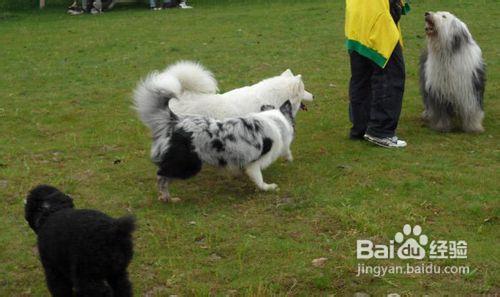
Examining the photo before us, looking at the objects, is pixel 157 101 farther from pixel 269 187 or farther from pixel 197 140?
pixel 269 187

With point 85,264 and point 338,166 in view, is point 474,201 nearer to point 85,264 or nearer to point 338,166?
point 338,166

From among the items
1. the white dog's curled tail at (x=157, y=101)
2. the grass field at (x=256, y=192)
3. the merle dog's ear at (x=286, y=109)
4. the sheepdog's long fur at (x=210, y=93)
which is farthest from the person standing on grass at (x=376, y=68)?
the white dog's curled tail at (x=157, y=101)

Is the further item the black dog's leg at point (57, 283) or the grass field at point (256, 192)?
the grass field at point (256, 192)

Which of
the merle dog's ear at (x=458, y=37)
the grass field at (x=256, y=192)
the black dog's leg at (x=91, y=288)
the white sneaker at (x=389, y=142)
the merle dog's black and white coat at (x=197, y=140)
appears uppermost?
the merle dog's ear at (x=458, y=37)

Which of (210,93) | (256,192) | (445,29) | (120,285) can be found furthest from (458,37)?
(120,285)

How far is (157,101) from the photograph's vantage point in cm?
531

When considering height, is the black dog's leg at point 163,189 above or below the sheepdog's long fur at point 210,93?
below

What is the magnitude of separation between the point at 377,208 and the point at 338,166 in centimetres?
115

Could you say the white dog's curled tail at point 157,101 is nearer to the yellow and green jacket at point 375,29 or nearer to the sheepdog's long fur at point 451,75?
the yellow and green jacket at point 375,29

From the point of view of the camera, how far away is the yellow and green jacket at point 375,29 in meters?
6.18

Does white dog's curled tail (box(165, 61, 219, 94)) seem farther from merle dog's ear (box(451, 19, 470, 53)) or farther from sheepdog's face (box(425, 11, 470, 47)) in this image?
merle dog's ear (box(451, 19, 470, 53))

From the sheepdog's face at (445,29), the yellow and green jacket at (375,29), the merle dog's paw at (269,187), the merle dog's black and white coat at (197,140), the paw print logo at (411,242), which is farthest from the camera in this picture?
the sheepdog's face at (445,29)

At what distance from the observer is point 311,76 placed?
9.83 metres

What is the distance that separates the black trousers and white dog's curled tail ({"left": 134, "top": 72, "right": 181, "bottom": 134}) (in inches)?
87.3
